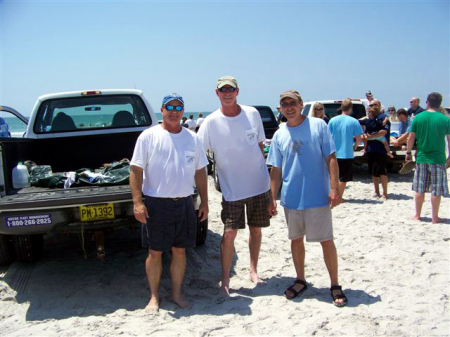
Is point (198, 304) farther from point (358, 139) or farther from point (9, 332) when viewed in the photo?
point (358, 139)

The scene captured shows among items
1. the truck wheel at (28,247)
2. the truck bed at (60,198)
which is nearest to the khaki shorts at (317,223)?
the truck bed at (60,198)

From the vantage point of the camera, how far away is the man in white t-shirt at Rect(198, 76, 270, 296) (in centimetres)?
407

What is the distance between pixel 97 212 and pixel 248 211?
4.70 feet

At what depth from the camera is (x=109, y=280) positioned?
4520 millimetres

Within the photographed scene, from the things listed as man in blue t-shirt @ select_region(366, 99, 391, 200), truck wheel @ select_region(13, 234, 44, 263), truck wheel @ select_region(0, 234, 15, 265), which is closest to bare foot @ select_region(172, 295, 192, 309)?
truck wheel @ select_region(13, 234, 44, 263)

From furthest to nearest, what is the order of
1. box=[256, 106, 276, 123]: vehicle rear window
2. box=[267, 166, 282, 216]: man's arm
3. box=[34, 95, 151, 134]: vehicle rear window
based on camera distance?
box=[256, 106, 276, 123]: vehicle rear window, box=[34, 95, 151, 134]: vehicle rear window, box=[267, 166, 282, 216]: man's arm

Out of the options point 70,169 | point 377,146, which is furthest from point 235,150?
point 377,146

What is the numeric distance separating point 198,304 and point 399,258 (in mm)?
2388

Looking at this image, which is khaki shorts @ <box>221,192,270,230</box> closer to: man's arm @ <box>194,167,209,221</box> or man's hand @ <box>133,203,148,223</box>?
man's arm @ <box>194,167,209,221</box>

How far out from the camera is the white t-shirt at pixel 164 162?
369 centimetres

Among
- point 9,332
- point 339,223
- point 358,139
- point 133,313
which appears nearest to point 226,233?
point 133,313

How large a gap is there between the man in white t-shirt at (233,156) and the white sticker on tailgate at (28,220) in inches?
62.3

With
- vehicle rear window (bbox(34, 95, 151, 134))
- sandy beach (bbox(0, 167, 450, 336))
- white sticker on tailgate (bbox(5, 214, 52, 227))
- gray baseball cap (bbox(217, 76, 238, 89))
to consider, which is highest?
gray baseball cap (bbox(217, 76, 238, 89))

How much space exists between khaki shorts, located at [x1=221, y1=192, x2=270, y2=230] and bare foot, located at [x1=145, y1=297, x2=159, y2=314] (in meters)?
0.93
